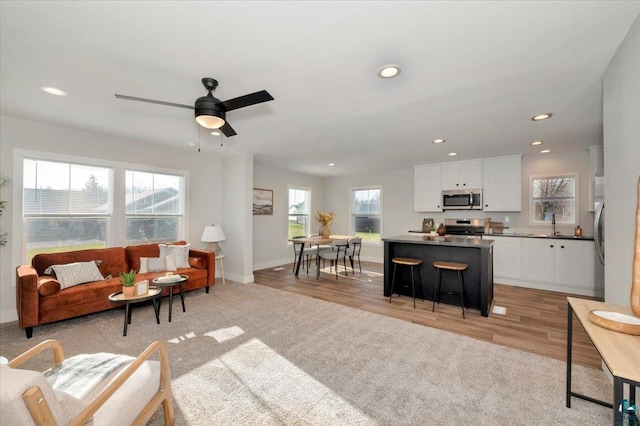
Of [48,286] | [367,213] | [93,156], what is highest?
[93,156]

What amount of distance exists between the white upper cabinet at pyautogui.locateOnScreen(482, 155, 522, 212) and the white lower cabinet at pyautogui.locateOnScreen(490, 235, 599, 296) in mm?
674

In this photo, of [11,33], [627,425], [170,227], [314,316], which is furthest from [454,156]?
[11,33]

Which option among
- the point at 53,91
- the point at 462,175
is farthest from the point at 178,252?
the point at 462,175

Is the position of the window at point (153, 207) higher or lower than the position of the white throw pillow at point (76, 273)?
higher

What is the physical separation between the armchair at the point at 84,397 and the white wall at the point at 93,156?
9.38 feet

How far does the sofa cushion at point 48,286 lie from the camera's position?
2.94 m

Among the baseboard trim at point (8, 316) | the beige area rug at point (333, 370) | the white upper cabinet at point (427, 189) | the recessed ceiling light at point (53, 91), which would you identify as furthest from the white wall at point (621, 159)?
the baseboard trim at point (8, 316)

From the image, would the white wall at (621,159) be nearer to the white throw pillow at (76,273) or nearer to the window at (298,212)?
the white throw pillow at (76,273)

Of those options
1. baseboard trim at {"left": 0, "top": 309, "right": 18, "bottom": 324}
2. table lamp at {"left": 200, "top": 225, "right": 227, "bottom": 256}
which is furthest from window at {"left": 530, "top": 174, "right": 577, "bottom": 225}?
baseboard trim at {"left": 0, "top": 309, "right": 18, "bottom": 324}

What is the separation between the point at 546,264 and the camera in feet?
15.4

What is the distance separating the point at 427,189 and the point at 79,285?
639cm

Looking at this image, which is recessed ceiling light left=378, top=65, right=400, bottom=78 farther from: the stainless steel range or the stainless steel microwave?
the stainless steel range

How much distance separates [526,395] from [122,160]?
565cm

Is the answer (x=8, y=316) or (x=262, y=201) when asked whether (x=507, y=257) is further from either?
(x=8, y=316)
